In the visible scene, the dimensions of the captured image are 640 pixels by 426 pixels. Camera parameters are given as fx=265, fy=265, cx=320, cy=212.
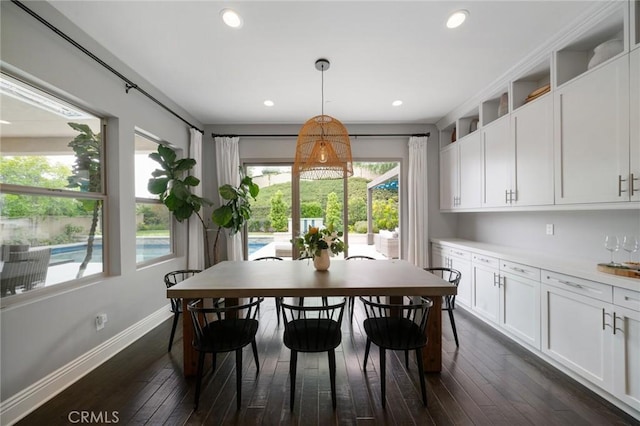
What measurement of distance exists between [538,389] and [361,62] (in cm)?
327

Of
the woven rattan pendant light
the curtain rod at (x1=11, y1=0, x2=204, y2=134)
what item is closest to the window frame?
the curtain rod at (x1=11, y1=0, x2=204, y2=134)

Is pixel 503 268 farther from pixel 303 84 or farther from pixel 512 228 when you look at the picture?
pixel 303 84

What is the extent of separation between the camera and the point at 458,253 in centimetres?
371

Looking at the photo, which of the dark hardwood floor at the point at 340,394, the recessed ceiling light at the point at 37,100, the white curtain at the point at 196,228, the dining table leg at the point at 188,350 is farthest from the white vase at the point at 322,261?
the recessed ceiling light at the point at 37,100

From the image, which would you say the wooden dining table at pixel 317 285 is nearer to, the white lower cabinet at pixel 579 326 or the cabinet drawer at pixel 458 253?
the white lower cabinet at pixel 579 326

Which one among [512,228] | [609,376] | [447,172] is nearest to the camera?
[609,376]

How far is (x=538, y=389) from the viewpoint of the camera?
6.74ft

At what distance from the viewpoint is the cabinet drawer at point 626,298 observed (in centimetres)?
169

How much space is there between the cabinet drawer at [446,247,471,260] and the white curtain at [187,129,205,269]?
383 centimetres

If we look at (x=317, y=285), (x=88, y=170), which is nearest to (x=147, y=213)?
(x=88, y=170)

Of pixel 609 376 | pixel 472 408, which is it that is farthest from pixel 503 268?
pixel 472 408

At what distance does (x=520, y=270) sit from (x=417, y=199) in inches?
82.7

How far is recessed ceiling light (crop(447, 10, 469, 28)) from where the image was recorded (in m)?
2.09

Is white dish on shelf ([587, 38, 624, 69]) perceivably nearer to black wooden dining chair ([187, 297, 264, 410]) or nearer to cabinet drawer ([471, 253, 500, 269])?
cabinet drawer ([471, 253, 500, 269])
